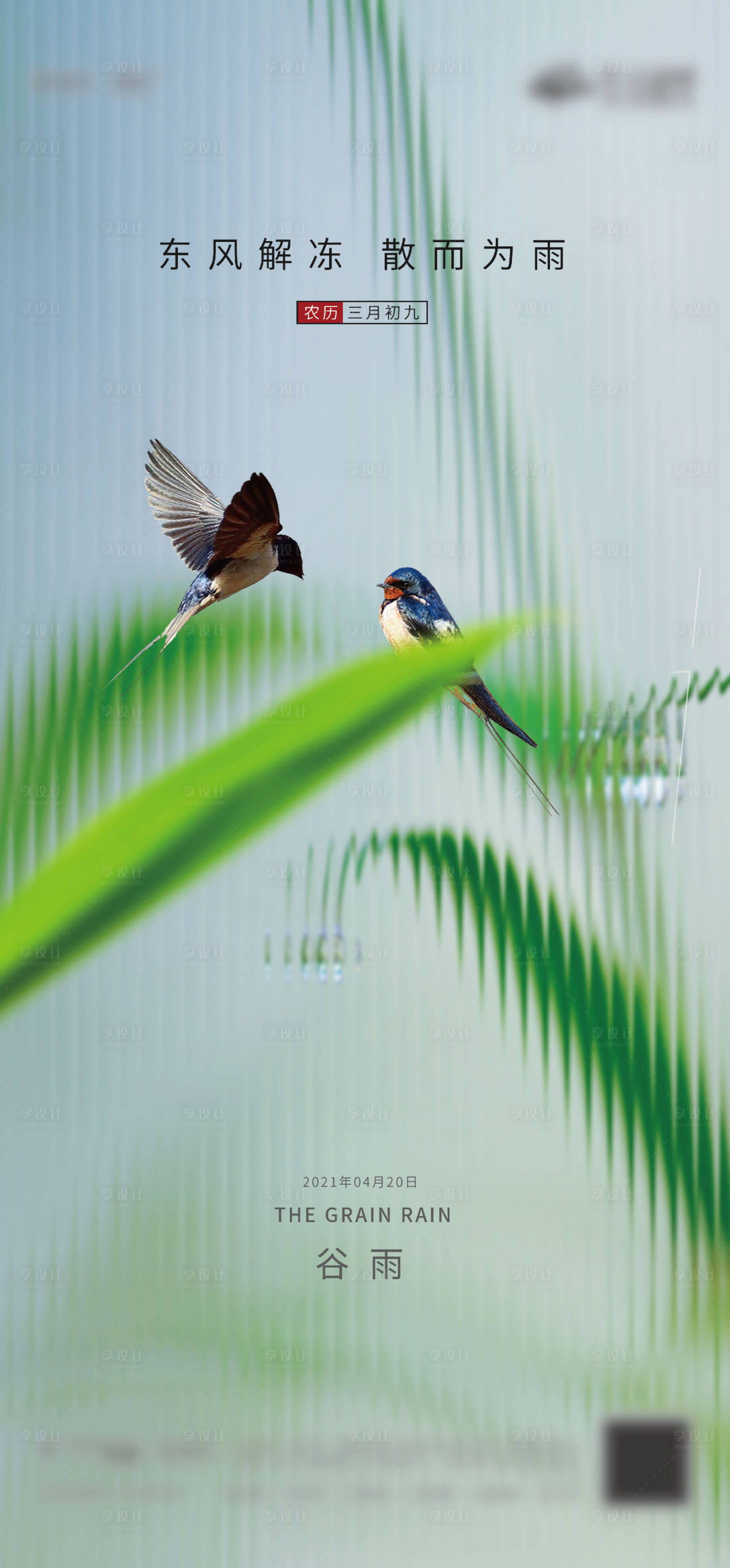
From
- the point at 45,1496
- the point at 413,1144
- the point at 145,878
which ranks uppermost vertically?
the point at 145,878

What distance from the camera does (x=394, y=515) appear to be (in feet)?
7.16

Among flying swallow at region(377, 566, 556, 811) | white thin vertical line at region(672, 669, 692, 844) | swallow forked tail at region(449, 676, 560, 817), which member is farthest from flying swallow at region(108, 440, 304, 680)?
white thin vertical line at region(672, 669, 692, 844)

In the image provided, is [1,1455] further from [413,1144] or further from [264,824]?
[264,824]

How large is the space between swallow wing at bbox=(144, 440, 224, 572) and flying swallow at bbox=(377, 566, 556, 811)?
1.10ft

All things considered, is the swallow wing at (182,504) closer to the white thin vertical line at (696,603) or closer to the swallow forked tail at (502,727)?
the swallow forked tail at (502,727)

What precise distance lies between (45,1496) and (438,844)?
4.53 feet

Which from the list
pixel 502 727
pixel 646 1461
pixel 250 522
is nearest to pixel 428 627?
pixel 502 727

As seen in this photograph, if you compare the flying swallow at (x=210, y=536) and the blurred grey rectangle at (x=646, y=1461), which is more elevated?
the flying swallow at (x=210, y=536)

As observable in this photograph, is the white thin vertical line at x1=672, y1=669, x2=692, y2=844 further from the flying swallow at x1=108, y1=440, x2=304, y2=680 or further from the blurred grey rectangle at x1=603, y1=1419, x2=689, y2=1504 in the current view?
the blurred grey rectangle at x1=603, y1=1419, x2=689, y2=1504

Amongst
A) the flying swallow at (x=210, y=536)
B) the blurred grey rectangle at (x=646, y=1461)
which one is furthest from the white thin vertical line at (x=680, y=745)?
the blurred grey rectangle at (x=646, y=1461)

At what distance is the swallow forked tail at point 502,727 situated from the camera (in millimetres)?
2184

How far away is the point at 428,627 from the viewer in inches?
85.9

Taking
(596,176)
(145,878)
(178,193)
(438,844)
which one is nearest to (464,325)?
(596,176)

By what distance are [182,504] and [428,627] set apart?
506 mm
